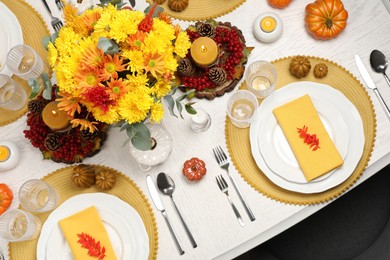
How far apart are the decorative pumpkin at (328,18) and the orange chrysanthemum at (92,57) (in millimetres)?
666

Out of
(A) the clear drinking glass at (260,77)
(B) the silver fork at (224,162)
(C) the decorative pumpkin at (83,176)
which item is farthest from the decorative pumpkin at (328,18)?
(C) the decorative pumpkin at (83,176)

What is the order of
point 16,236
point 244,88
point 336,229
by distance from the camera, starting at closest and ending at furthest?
point 16,236 < point 244,88 < point 336,229

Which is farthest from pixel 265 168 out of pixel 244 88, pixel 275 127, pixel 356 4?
pixel 356 4

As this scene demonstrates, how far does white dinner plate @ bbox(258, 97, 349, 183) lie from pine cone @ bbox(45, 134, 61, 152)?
567 millimetres

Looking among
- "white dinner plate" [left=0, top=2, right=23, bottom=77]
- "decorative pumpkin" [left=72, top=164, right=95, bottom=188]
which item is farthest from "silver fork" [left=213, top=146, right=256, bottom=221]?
"white dinner plate" [left=0, top=2, right=23, bottom=77]

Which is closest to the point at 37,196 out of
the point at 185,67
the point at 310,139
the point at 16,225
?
the point at 16,225

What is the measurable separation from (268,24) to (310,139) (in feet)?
1.18

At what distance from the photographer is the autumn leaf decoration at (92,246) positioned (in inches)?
42.6

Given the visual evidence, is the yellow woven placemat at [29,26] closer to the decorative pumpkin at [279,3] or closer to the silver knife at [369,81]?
the decorative pumpkin at [279,3]

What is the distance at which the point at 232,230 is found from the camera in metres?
1.12

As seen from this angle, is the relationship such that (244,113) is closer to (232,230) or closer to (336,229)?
(232,230)

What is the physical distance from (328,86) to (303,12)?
0.25m

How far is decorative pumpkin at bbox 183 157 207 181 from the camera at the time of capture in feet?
3.68

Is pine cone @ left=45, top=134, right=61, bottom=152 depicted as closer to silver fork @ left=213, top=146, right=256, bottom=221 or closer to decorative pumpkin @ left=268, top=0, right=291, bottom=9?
silver fork @ left=213, top=146, right=256, bottom=221
